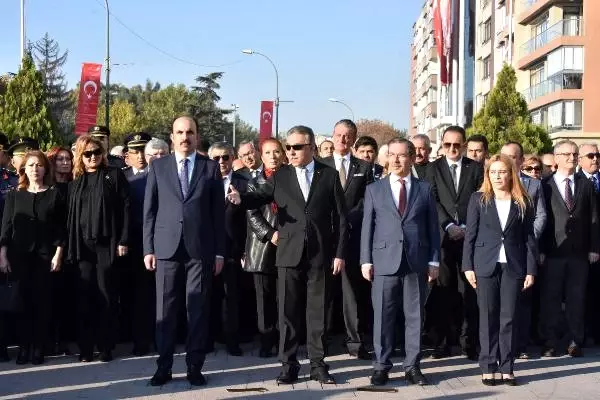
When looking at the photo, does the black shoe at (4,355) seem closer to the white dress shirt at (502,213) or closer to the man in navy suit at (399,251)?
the man in navy suit at (399,251)

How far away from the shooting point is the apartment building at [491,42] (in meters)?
62.5

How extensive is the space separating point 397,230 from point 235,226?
97.0 inches

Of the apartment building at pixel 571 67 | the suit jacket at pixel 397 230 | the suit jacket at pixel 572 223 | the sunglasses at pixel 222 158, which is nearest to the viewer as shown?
the suit jacket at pixel 397 230

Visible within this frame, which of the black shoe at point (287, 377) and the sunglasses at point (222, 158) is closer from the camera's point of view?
the black shoe at point (287, 377)

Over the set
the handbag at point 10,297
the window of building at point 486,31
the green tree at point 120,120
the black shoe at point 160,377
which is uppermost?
the window of building at point 486,31

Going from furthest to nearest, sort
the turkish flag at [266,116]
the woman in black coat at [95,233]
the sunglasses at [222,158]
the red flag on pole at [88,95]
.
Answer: the turkish flag at [266,116] → the red flag on pole at [88,95] → the sunglasses at [222,158] → the woman in black coat at [95,233]

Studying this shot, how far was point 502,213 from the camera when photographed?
8.80 metres

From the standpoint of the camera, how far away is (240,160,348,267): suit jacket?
8625 mm

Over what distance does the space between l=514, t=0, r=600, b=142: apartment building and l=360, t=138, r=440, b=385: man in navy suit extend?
145 ft

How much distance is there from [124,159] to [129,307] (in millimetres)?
2274

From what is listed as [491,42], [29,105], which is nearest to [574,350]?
[29,105]

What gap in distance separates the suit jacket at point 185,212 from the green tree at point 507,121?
1185 inches

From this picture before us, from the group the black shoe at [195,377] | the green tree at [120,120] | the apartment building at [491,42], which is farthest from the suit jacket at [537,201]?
the green tree at [120,120]

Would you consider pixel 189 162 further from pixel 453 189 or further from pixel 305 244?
pixel 453 189
